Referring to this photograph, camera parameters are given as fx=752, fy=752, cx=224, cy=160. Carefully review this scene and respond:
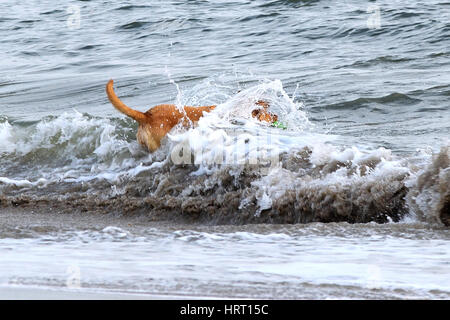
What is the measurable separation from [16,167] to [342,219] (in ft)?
13.5

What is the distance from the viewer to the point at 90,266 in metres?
Result: 3.68

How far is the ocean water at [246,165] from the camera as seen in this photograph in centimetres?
365

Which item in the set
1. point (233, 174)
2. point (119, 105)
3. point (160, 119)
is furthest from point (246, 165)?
point (119, 105)

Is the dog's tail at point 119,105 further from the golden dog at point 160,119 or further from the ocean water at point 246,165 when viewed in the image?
the ocean water at point 246,165

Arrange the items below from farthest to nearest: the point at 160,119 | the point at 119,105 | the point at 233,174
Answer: the point at 160,119 < the point at 119,105 < the point at 233,174

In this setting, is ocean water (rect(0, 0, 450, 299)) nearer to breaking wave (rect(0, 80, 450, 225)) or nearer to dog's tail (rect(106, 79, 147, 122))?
breaking wave (rect(0, 80, 450, 225))

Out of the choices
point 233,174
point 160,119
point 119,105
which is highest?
point 119,105

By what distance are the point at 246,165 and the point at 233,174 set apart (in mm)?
132

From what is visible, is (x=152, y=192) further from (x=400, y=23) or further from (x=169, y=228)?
(x=400, y=23)

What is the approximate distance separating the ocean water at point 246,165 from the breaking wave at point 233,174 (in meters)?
0.02

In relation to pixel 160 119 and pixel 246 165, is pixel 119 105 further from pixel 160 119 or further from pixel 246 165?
pixel 246 165

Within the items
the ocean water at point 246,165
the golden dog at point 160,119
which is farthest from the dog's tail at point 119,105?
the ocean water at point 246,165

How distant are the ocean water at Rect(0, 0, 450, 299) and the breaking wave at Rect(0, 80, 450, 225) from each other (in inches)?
0.6

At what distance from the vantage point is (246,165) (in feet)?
19.8
